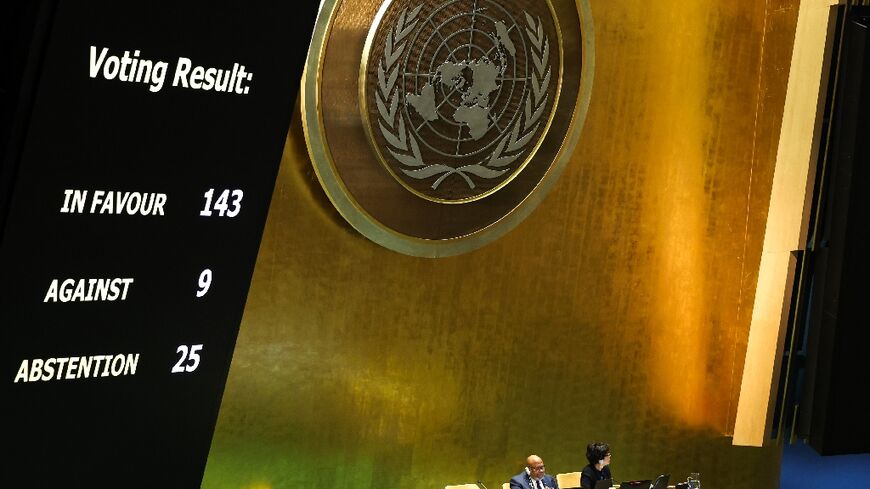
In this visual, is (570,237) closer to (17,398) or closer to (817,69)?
(817,69)

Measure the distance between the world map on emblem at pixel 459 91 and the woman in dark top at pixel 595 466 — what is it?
1780mm

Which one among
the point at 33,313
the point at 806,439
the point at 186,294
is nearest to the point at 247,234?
the point at 186,294

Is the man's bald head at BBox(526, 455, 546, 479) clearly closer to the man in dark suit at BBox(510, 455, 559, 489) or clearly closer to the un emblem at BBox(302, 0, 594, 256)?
the man in dark suit at BBox(510, 455, 559, 489)

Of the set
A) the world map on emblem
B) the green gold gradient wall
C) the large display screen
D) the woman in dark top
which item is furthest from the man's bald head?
the large display screen

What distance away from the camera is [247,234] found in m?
3.70

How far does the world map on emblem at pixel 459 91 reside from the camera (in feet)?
23.6

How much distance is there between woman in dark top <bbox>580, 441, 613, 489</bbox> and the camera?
7633 mm

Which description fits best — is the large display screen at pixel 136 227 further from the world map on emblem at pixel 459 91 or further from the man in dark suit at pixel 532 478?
the man in dark suit at pixel 532 478

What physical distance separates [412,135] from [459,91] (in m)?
0.42

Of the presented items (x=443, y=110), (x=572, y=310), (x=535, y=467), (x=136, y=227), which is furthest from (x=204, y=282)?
(x=572, y=310)

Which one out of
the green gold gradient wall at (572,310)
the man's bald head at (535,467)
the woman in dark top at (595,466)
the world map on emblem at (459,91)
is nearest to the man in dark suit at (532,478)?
the man's bald head at (535,467)

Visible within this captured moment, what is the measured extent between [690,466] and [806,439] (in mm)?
861

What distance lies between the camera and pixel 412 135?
7.35m

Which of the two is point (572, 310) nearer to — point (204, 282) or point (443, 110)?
point (443, 110)
